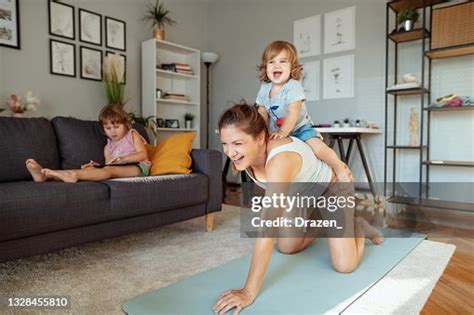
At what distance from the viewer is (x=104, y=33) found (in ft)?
12.0

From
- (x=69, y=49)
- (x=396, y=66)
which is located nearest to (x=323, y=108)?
(x=396, y=66)

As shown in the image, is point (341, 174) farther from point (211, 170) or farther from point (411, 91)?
point (411, 91)

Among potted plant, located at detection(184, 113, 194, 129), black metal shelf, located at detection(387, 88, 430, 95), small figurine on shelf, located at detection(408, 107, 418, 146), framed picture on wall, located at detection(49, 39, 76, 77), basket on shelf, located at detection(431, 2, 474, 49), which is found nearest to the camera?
basket on shelf, located at detection(431, 2, 474, 49)

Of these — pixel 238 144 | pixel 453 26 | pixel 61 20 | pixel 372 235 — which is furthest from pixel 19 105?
pixel 453 26

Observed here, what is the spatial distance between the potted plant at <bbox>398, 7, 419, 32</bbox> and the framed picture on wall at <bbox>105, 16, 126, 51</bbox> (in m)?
2.85

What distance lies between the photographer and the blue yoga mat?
47.2 inches

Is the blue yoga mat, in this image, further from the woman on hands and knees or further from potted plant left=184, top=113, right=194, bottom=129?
potted plant left=184, top=113, right=194, bottom=129

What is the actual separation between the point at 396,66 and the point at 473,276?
2.25m

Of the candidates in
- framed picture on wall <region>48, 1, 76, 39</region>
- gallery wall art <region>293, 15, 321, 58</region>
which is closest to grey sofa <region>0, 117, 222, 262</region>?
framed picture on wall <region>48, 1, 76, 39</region>

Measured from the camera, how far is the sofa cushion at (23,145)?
6.52ft

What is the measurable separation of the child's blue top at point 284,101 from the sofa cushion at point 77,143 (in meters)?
1.28

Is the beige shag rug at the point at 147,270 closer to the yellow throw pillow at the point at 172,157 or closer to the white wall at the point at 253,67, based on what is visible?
the yellow throw pillow at the point at 172,157

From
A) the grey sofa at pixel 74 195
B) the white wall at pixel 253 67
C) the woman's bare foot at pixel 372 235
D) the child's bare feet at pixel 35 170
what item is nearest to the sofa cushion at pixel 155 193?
the grey sofa at pixel 74 195

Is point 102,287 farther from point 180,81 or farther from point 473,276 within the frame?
point 180,81
